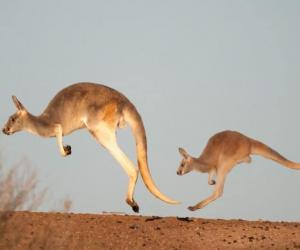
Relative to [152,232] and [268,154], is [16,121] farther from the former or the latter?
[268,154]

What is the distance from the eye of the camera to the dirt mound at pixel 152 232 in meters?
11.4

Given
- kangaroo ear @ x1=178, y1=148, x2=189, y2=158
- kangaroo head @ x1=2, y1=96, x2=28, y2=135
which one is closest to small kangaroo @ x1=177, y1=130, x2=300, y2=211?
kangaroo ear @ x1=178, y1=148, x2=189, y2=158

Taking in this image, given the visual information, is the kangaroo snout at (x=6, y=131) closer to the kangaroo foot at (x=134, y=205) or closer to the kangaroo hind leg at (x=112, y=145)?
the kangaroo hind leg at (x=112, y=145)

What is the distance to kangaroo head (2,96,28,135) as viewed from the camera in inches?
471

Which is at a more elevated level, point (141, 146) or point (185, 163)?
point (141, 146)

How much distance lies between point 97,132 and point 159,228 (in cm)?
185

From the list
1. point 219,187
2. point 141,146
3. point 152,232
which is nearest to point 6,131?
point 141,146

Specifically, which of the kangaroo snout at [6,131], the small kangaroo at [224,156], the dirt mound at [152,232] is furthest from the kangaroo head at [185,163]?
the kangaroo snout at [6,131]

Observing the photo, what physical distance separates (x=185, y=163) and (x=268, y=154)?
1.89 m

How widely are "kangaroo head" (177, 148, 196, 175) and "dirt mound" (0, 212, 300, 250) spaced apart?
386 centimetres

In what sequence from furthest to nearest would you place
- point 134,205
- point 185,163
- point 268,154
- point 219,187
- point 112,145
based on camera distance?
1. point 185,163
2. point 268,154
3. point 219,187
4. point 112,145
5. point 134,205

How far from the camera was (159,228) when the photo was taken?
12398mm

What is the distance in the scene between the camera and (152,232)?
12141 millimetres

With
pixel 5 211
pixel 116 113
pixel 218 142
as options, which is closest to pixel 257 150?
pixel 218 142
